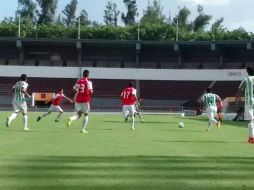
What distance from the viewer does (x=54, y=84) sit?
72.6m

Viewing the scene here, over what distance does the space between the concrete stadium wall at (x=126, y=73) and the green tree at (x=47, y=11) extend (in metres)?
41.1

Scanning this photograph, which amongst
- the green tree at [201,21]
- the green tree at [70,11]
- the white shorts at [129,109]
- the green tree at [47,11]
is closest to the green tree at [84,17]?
the green tree at [70,11]

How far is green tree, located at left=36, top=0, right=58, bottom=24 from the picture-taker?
4368 inches

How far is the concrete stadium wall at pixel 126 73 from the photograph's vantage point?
7069 cm

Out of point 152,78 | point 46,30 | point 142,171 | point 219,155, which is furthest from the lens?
point 46,30

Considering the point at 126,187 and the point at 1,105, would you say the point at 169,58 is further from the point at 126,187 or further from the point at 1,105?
the point at 126,187

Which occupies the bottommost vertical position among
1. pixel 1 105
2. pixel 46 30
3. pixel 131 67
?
pixel 1 105

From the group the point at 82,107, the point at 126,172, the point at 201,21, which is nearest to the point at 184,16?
the point at 201,21

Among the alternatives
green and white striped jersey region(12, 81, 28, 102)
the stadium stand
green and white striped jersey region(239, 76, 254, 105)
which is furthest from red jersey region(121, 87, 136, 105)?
the stadium stand

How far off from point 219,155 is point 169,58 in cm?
6497

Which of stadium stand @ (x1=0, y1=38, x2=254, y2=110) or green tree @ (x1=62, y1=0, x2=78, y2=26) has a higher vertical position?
green tree @ (x1=62, y1=0, x2=78, y2=26)

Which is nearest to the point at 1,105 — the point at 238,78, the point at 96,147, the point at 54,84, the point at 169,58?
the point at 54,84

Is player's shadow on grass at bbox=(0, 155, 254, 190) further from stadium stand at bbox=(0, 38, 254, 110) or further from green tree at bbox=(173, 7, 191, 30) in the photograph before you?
green tree at bbox=(173, 7, 191, 30)

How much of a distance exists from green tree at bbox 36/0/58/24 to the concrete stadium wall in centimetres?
4113
